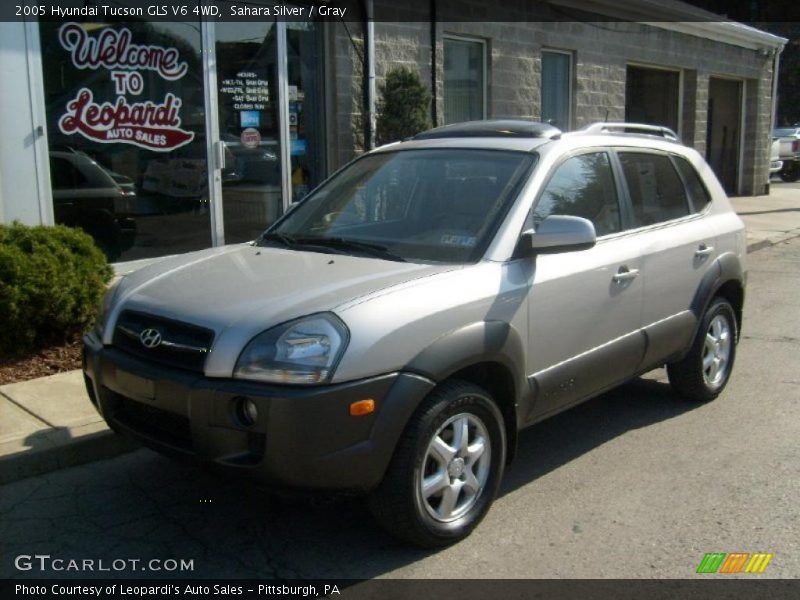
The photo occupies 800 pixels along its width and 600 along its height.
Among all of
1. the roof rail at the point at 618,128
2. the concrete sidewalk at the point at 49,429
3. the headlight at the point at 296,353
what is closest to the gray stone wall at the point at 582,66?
the roof rail at the point at 618,128

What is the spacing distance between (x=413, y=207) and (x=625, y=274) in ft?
4.00

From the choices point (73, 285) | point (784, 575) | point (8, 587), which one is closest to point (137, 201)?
point (73, 285)

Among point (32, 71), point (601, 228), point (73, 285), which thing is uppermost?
point (32, 71)

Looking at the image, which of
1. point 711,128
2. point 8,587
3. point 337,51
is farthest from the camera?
point 711,128

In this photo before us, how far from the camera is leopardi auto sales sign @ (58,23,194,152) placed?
7.96 meters

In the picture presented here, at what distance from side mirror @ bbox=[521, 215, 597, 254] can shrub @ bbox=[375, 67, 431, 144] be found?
6727mm

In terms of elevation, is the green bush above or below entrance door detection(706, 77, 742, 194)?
below

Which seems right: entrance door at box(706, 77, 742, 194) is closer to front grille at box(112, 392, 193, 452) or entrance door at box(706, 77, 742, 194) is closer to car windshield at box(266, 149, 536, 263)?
car windshield at box(266, 149, 536, 263)

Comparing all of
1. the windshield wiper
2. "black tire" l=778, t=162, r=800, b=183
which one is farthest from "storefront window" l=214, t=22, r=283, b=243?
"black tire" l=778, t=162, r=800, b=183

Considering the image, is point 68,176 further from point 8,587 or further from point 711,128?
point 711,128

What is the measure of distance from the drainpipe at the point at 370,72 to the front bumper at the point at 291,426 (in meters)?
7.45

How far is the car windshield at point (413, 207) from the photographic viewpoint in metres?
4.12

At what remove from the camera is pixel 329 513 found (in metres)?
4.09

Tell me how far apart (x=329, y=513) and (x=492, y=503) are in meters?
0.78
